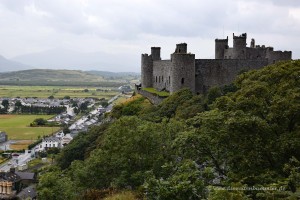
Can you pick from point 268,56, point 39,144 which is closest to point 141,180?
point 268,56

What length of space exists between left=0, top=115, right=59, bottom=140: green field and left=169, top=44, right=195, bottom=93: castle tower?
211ft

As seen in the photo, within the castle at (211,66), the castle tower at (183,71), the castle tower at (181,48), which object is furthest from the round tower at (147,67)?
the castle tower at (183,71)

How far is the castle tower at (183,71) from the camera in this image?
1628 inches

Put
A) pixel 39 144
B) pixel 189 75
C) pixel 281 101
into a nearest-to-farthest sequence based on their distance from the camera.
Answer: pixel 281 101
pixel 189 75
pixel 39 144

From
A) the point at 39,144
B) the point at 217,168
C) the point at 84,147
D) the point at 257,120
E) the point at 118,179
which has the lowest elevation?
the point at 39,144

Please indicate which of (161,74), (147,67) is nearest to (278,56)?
(161,74)

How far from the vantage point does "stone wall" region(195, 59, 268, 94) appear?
140 ft

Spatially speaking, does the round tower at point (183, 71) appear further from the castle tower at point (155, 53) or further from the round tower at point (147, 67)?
the castle tower at point (155, 53)

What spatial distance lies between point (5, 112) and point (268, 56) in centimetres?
11971

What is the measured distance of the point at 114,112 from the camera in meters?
50.2

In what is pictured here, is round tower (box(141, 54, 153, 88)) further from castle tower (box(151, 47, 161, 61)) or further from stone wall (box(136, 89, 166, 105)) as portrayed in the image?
stone wall (box(136, 89, 166, 105))

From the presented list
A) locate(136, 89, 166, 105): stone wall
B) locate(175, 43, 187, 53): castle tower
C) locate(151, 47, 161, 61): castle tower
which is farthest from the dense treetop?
locate(151, 47, 161, 61): castle tower

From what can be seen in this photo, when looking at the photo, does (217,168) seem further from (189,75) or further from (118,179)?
(189,75)

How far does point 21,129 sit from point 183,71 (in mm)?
75944
